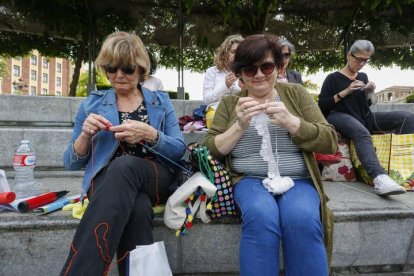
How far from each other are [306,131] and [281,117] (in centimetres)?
19

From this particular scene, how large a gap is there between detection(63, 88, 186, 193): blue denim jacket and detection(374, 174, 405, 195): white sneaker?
5.88 ft

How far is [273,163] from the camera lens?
2033 millimetres

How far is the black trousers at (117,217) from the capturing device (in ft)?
5.28

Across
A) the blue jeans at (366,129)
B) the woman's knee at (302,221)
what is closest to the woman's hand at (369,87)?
the blue jeans at (366,129)

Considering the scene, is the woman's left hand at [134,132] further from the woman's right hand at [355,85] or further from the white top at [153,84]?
the woman's right hand at [355,85]

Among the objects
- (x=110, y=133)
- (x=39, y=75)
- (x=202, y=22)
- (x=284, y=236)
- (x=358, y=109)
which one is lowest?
(x=284, y=236)

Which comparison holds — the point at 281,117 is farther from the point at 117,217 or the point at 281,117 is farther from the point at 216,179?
the point at 117,217

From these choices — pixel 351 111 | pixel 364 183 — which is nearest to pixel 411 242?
pixel 364 183

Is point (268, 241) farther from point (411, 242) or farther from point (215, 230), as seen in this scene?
point (411, 242)

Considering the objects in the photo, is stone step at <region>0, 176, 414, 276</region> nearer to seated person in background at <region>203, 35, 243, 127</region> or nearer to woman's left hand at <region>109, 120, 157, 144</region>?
woman's left hand at <region>109, 120, 157, 144</region>

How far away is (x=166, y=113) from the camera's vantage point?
7.75 ft

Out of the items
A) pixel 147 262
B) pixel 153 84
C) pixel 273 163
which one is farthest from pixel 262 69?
pixel 153 84

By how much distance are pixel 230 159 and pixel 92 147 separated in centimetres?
95

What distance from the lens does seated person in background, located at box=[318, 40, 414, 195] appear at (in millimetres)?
3209
